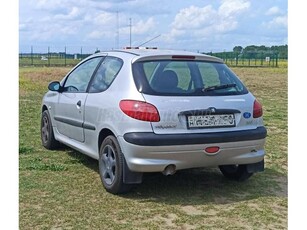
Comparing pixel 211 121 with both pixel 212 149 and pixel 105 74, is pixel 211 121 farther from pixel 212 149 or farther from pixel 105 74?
pixel 105 74

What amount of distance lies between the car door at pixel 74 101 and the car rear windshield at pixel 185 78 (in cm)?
112

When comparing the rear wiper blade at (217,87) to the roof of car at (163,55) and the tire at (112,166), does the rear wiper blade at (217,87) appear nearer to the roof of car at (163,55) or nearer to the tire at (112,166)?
the roof of car at (163,55)

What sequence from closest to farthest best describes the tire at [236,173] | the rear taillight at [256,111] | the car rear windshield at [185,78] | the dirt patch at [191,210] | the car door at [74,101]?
1. the dirt patch at [191,210]
2. the car rear windshield at [185,78]
3. the rear taillight at [256,111]
4. the tire at [236,173]
5. the car door at [74,101]

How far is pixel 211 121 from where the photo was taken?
4875 mm

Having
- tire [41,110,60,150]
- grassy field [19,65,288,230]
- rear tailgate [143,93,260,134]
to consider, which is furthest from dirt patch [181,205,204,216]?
tire [41,110,60,150]

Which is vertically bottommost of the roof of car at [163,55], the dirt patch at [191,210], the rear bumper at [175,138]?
the dirt patch at [191,210]

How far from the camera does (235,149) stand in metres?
5.01

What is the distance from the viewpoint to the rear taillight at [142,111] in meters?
4.68

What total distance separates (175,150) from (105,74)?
1512mm

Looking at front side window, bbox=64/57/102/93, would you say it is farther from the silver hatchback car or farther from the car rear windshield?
the car rear windshield

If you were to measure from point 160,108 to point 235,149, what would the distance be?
99cm

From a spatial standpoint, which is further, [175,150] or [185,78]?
[185,78]

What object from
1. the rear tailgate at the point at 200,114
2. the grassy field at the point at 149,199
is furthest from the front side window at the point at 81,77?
the rear tailgate at the point at 200,114

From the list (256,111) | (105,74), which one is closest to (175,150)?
(256,111)
